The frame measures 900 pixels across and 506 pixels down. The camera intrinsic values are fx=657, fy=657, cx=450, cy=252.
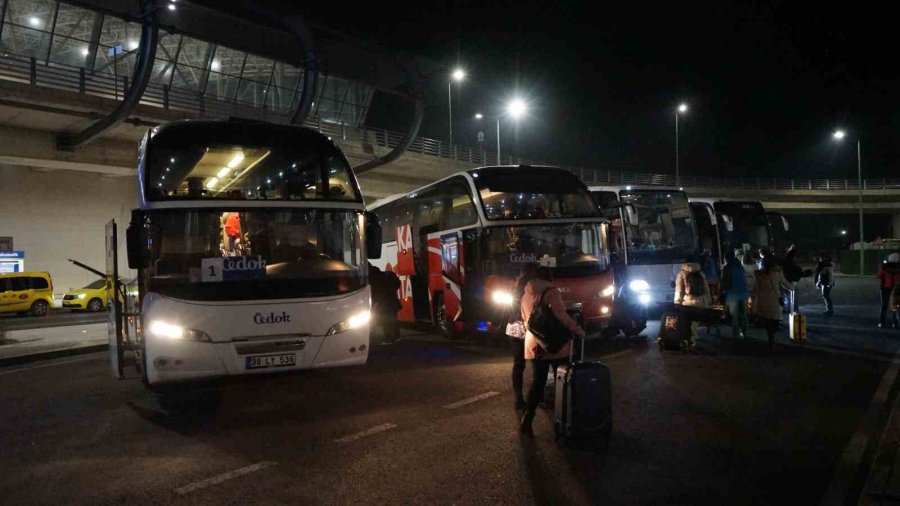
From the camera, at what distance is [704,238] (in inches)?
698

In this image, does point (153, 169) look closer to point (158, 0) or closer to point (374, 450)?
point (374, 450)

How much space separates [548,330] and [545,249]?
19.0 ft

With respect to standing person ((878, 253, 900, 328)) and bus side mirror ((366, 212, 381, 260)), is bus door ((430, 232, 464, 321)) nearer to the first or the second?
bus side mirror ((366, 212, 381, 260))

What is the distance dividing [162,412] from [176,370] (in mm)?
1011

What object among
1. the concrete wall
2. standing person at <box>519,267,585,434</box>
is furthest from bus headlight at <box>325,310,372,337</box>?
the concrete wall

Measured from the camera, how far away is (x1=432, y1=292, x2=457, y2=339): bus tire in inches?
534

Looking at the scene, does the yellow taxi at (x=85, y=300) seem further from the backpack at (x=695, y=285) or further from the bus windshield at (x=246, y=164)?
the backpack at (x=695, y=285)

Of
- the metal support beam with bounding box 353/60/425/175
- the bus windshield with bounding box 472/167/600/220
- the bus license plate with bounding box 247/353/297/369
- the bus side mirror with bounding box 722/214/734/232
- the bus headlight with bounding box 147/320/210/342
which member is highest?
the metal support beam with bounding box 353/60/425/175

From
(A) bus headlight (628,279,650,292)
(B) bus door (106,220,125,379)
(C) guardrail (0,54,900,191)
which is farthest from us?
(C) guardrail (0,54,900,191)

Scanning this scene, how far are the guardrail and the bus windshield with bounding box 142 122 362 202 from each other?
17706 mm

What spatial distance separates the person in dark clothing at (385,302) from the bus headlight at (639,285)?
18.8ft

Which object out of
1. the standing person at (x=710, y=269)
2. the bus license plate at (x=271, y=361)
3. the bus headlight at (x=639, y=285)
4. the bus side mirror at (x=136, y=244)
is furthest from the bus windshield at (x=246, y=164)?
the standing person at (x=710, y=269)

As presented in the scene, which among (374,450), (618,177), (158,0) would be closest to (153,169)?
(374,450)

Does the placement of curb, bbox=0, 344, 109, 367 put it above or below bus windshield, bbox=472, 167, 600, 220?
below
